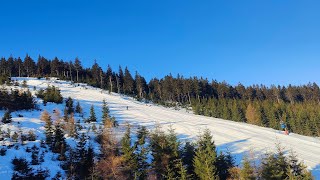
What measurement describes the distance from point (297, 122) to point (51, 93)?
63065mm

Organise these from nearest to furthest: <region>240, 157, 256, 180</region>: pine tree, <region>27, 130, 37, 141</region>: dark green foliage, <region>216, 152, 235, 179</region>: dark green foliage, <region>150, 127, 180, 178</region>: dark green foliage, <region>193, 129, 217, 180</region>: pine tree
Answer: <region>240, 157, 256, 180</region>: pine tree
<region>193, 129, 217, 180</region>: pine tree
<region>150, 127, 180, 178</region>: dark green foliage
<region>216, 152, 235, 179</region>: dark green foliage
<region>27, 130, 37, 141</region>: dark green foliage

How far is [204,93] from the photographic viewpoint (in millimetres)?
133875

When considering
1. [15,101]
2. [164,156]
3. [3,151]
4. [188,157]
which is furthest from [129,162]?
[15,101]

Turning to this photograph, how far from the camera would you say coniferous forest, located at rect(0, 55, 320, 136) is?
93.8 meters

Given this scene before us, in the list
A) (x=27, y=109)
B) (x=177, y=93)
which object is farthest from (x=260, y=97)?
(x=27, y=109)

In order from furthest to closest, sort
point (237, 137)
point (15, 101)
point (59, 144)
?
1. point (237, 137)
2. point (15, 101)
3. point (59, 144)

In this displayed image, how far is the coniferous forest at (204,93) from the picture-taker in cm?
9381

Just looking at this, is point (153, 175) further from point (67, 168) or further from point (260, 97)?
point (260, 97)

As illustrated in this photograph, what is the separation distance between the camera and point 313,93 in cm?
14938

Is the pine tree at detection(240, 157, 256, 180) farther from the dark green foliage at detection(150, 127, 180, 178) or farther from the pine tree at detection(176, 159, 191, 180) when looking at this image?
the dark green foliage at detection(150, 127, 180, 178)

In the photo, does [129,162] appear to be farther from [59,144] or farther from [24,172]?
[24,172]

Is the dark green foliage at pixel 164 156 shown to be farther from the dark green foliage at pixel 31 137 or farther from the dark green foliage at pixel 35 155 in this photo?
the dark green foliage at pixel 31 137

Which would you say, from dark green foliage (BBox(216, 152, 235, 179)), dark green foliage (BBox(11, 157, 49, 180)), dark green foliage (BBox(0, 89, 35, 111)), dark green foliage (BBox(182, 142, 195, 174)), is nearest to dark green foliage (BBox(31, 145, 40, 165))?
dark green foliage (BBox(11, 157, 49, 180))

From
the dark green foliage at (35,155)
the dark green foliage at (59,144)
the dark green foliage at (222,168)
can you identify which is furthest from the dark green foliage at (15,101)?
the dark green foliage at (222,168)
